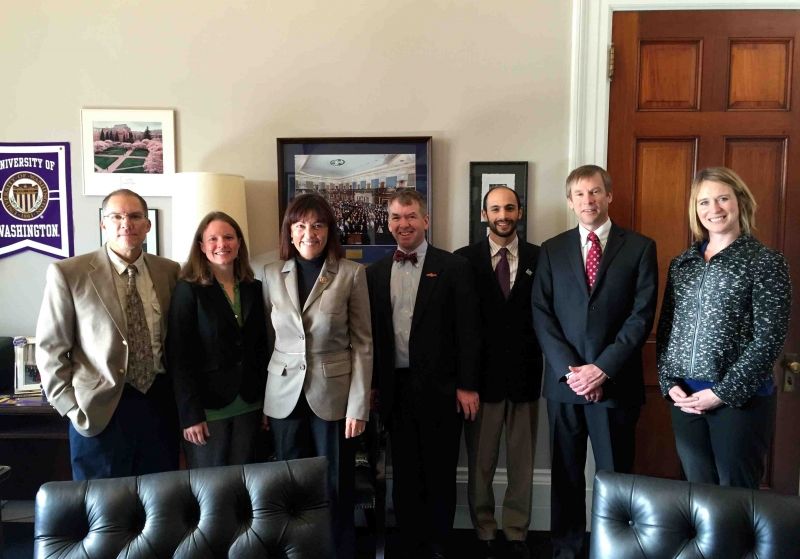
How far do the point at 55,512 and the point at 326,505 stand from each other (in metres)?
0.60

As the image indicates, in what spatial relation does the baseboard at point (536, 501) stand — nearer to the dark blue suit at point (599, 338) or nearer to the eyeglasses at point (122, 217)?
the dark blue suit at point (599, 338)

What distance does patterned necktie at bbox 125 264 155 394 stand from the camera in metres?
1.85

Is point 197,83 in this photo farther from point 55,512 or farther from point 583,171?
point 55,512

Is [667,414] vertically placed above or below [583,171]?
below

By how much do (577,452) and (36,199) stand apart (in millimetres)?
2809

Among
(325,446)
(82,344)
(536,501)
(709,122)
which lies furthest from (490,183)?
(82,344)

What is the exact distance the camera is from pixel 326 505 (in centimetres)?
129

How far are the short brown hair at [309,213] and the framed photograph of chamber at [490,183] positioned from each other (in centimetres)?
87

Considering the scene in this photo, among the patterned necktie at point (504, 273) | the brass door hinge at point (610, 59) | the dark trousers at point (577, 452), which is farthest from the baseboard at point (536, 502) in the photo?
the brass door hinge at point (610, 59)

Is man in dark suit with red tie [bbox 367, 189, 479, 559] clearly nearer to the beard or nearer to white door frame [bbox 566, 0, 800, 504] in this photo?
the beard

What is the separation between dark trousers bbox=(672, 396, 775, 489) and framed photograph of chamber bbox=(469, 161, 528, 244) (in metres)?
1.14

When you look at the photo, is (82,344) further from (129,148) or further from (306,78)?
(306,78)

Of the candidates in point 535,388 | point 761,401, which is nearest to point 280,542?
point 535,388

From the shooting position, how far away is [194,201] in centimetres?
239
